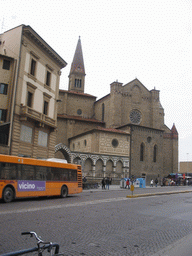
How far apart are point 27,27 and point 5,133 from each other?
33.6 ft

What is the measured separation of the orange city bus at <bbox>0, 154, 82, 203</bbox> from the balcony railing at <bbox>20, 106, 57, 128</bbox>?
7740 millimetres

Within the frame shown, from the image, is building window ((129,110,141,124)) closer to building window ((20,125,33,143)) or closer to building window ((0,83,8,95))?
building window ((20,125,33,143))

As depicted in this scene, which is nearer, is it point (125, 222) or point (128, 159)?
point (125, 222)

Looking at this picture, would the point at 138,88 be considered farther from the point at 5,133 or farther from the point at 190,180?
the point at 5,133

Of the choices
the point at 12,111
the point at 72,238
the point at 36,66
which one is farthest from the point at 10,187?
the point at 36,66

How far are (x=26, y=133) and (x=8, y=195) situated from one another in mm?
11342

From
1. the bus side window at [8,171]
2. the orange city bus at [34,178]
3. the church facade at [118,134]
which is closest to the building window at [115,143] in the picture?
the church facade at [118,134]

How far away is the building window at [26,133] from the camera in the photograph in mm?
24250

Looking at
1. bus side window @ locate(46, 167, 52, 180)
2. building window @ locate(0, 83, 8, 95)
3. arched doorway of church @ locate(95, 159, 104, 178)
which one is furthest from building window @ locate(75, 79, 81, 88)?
bus side window @ locate(46, 167, 52, 180)

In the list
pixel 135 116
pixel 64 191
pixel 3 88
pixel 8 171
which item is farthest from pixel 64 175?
pixel 135 116

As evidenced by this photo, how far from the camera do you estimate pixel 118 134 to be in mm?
43406

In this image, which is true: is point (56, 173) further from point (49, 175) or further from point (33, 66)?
point (33, 66)

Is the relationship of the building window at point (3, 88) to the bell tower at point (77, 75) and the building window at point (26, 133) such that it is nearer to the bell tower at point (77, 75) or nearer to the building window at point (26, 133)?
the building window at point (26, 133)

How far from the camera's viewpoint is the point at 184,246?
613 centimetres
